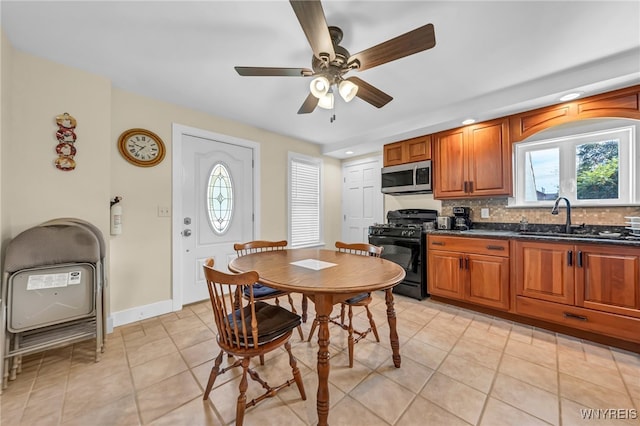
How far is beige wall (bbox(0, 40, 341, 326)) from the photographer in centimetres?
193

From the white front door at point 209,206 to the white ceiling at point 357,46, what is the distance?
60cm

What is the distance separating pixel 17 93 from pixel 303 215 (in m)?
3.26

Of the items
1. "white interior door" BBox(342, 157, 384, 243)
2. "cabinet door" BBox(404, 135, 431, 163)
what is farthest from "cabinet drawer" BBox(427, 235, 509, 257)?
"white interior door" BBox(342, 157, 384, 243)

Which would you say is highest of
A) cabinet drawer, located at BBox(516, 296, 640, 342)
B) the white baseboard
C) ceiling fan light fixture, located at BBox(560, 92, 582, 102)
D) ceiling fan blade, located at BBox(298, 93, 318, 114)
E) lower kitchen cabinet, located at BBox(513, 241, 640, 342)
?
ceiling fan light fixture, located at BBox(560, 92, 582, 102)

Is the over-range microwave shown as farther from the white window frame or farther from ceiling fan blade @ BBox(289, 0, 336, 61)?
ceiling fan blade @ BBox(289, 0, 336, 61)

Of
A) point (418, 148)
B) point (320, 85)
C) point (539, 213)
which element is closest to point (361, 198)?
point (418, 148)

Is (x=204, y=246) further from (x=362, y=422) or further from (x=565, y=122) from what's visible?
(x=565, y=122)

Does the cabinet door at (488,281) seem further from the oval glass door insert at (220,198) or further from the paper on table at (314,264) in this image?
the oval glass door insert at (220,198)

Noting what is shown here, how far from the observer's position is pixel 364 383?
1.65 metres

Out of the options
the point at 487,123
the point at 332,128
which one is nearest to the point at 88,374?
the point at 332,128

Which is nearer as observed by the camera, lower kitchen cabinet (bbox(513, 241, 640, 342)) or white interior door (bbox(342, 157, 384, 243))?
lower kitchen cabinet (bbox(513, 241, 640, 342))

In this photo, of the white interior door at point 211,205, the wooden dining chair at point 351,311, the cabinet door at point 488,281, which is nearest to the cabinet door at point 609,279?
A: the cabinet door at point 488,281

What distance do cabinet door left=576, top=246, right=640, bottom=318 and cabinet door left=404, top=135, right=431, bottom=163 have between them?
187cm

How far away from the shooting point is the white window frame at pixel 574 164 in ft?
7.57
